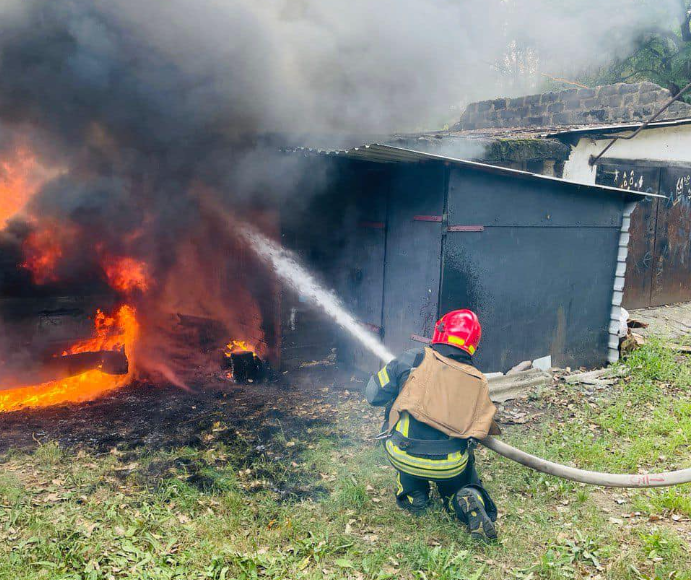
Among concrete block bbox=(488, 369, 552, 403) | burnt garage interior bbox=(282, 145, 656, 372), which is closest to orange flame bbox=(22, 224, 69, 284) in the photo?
burnt garage interior bbox=(282, 145, 656, 372)

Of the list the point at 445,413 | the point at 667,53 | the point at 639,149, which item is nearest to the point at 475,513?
the point at 445,413

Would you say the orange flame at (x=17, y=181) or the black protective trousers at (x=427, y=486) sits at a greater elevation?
the orange flame at (x=17, y=181)

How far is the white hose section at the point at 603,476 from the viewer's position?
3.77m

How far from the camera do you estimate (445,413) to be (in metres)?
4.11

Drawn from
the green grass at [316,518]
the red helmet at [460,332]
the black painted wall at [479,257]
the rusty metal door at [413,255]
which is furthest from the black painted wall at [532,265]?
the red helmet at [460,332]

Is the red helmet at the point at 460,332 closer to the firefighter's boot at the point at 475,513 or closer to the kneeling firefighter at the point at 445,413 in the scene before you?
the kneeling firefighter at the point at 445,413

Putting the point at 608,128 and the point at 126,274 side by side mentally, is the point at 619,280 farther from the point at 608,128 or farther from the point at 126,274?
the point at 126,274

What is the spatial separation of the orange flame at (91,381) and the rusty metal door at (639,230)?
10.4 meters

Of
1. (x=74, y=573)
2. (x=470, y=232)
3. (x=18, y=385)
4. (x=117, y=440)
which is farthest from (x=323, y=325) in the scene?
(x=74, y=573)

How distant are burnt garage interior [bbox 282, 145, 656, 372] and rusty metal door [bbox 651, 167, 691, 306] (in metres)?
4.33

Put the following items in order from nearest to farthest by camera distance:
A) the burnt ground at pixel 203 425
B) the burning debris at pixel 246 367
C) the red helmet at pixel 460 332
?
1. the red helmet at pixel 460 332
2. the burnt ground at pixel 203 425
3. the burning debris at pixel 246 367

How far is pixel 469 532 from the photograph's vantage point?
4.34 meters

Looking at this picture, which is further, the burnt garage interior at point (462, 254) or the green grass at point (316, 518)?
the burnt garage interior at point (462, 254)

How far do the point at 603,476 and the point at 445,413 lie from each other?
1.31 m
